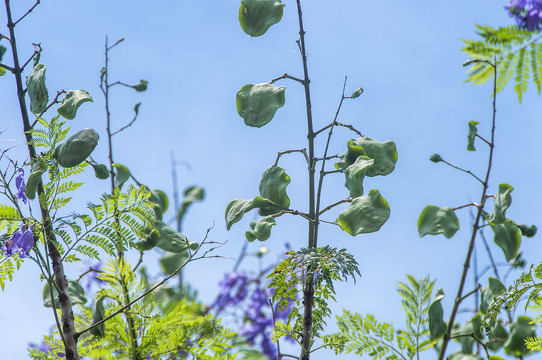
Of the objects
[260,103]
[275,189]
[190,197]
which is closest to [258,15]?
[260,103]

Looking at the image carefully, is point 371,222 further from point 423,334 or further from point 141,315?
point 141,315

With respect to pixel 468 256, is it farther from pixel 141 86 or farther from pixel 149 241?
pixel 141 86

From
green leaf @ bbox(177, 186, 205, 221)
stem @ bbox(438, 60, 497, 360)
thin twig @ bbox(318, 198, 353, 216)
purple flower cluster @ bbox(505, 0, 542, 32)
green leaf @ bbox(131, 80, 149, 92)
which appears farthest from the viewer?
green leaf @ bbox(177, 186, 205, 221)

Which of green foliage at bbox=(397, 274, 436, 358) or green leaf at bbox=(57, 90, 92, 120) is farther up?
green leaf at bbox=(57, 90, 92, 120)

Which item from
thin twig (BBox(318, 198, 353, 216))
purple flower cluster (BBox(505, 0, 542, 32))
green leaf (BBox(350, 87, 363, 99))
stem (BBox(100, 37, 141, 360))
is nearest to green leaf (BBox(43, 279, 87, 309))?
stem (BBox(100, 37, 141, 360))

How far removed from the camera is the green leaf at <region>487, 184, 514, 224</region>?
962mm

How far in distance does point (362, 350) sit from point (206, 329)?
0.27m

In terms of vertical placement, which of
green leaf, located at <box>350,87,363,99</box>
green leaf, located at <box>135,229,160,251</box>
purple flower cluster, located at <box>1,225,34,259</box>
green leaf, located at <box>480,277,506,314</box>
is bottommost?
green leaf, located at <box>480,277,506,314</box>

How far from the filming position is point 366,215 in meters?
0.98

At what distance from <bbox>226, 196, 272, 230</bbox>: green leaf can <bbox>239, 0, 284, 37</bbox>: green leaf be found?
0.29 meters

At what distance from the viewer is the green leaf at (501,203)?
37.9 inches

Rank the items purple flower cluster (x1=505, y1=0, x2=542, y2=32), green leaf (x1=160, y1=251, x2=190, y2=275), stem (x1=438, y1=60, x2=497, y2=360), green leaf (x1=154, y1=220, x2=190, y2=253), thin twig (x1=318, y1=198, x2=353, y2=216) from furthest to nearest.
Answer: green leaf (x1=160, y1=251, x2=190, y2=275)
green leaf (x1=154, y1=220, x2=190, y2=253)
thin twig (x1=318, y1=198, x2=353, y2=216)
stem (x1=438, y1=60, x2=497, y2=360)
purple flower cluster (x1=505, y1=0, x2=542, y2=32)

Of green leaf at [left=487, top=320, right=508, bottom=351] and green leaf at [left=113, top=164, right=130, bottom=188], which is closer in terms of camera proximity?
green leaf at [left=487, top=320, right=508, bottom=351]

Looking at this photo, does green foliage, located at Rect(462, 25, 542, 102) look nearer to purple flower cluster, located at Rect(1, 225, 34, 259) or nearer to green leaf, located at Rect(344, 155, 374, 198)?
green leaf, located at Rect(344, 155, 374, 198)
